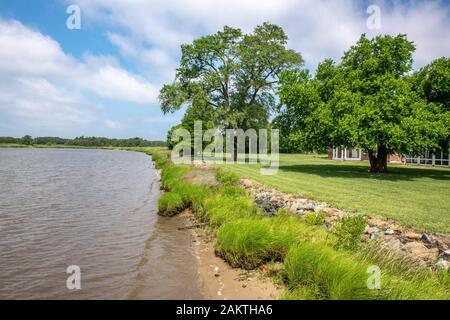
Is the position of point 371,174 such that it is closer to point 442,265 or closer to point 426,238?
point 426,238

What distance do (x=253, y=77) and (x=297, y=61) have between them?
5404 millimetres

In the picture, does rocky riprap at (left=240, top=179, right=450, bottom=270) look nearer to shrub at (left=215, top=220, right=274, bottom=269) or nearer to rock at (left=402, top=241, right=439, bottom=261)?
rock at (left=402, top=241, right=439, bottom=261)

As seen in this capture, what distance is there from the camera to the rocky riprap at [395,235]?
7196 millimetres

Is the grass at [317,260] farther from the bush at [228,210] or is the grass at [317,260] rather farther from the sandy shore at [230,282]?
the sandy shore at [230,282]

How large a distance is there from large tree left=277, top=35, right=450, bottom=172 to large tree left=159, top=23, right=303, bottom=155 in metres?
12.9

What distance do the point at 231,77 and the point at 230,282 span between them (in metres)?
35.0

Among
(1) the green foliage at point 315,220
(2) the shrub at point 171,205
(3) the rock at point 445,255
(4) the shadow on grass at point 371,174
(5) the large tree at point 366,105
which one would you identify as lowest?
(2) the shrub at point 171,205

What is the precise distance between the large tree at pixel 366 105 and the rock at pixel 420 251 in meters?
14.0

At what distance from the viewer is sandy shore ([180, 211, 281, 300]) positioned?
699 cm

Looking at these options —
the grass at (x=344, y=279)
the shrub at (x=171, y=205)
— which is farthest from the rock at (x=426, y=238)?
the shrub at (x=171, y=205)

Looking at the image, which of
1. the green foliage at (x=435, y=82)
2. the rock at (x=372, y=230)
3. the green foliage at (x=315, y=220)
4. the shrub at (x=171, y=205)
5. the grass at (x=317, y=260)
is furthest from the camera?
the green foliage at (x=435, y=82)

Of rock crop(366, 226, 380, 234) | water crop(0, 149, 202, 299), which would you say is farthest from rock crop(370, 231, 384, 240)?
water crop(0, 149, 202, 299)

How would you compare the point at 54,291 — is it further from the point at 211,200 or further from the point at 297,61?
the point at 297,61

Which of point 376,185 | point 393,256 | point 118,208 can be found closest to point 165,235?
point 118,208
